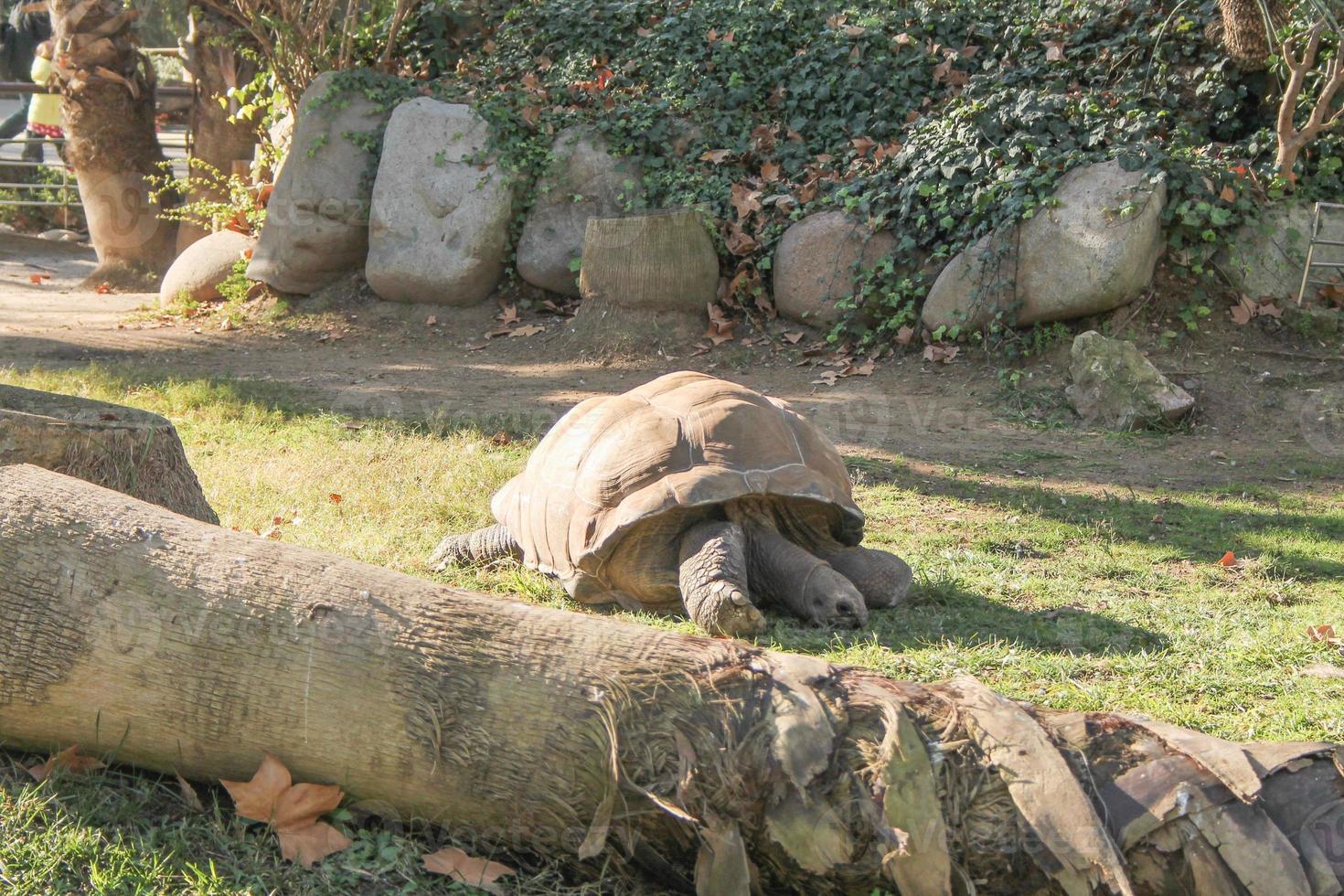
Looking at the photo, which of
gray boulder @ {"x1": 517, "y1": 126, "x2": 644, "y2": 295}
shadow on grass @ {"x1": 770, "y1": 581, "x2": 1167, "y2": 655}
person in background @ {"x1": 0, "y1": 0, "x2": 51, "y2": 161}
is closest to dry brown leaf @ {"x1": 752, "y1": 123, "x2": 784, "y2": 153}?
gray boulder @ {"x1": 517, "y1": 126, "x2": 644, "y2": 295}

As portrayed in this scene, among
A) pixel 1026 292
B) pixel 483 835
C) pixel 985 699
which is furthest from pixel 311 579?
pixel 1026 292

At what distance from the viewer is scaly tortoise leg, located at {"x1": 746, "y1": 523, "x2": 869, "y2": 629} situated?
171 inches

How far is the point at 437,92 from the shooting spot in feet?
A: 38.9

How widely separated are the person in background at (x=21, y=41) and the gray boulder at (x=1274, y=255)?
57.3ft

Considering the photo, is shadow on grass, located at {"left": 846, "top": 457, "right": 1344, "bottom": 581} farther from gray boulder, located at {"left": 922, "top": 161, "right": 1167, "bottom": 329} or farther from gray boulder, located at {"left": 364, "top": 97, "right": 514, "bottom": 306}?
gray boulder, located at {"left": 364, "top": 97, "right": 514, "bottom": 306}

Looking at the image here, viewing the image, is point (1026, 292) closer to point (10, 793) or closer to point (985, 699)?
point (985, 699)

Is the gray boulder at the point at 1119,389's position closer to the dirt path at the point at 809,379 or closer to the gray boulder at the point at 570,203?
the dirt path at the point at 809,379

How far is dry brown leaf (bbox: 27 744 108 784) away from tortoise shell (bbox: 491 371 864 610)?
1.95 m

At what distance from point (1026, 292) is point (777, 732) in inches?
271

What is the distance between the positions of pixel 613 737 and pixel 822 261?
7522mm

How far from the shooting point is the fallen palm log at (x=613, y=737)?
2455 mm

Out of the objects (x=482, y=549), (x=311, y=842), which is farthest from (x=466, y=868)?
(x=482, y=549)

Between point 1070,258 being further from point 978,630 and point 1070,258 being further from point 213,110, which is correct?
→ point 213,110
